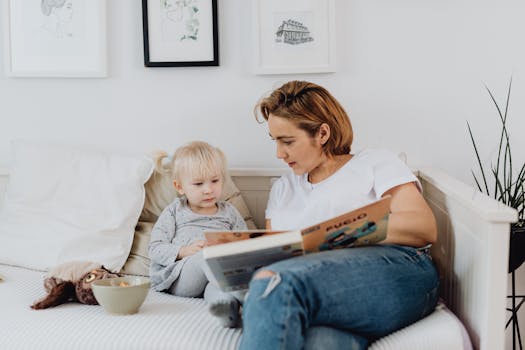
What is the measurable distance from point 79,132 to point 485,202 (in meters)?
1.47

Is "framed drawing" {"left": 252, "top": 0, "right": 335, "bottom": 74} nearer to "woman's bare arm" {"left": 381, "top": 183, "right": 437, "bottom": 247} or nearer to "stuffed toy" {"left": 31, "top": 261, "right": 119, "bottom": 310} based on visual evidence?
"woman's bare arm" {"left": 381, "top": 183, "right": 437, "bottom": 247}

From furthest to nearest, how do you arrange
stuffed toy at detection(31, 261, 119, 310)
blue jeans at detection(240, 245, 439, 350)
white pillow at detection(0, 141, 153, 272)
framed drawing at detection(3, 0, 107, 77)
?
framed drawing at detection(3, 0, 107, 77) < white pillow at detection(0, 141, 153, 272) < stuffed toy at detection(31, 261, 119, 310) < blue jeans at detection(240, 245, 439, 350)

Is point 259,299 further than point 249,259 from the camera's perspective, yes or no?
No

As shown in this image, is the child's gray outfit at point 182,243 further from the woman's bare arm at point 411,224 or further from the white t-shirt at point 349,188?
the woman's bare arm at point 411,224

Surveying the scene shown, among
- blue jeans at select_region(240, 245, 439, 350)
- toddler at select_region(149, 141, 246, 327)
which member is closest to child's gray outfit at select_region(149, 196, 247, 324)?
toddler at select_region(149, 141, 246, 327)

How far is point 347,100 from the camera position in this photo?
2250mm

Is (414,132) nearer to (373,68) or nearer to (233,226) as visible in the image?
(373,68)

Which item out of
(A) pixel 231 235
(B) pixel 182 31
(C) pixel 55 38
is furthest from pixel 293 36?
(A) pixel 231 235

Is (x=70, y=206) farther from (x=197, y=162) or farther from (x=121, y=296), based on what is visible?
(x=121, y=296)

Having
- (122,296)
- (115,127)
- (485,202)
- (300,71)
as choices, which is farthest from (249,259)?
(115,127)

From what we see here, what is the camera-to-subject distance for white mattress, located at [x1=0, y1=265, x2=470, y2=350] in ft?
4.83

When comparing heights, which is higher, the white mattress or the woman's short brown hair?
the woman's short brown hair

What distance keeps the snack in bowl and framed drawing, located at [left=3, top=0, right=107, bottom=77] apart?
0.96 m

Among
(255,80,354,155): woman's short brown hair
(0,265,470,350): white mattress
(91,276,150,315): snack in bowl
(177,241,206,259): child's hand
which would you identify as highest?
(255,80,354,155): woman's short brown hair
